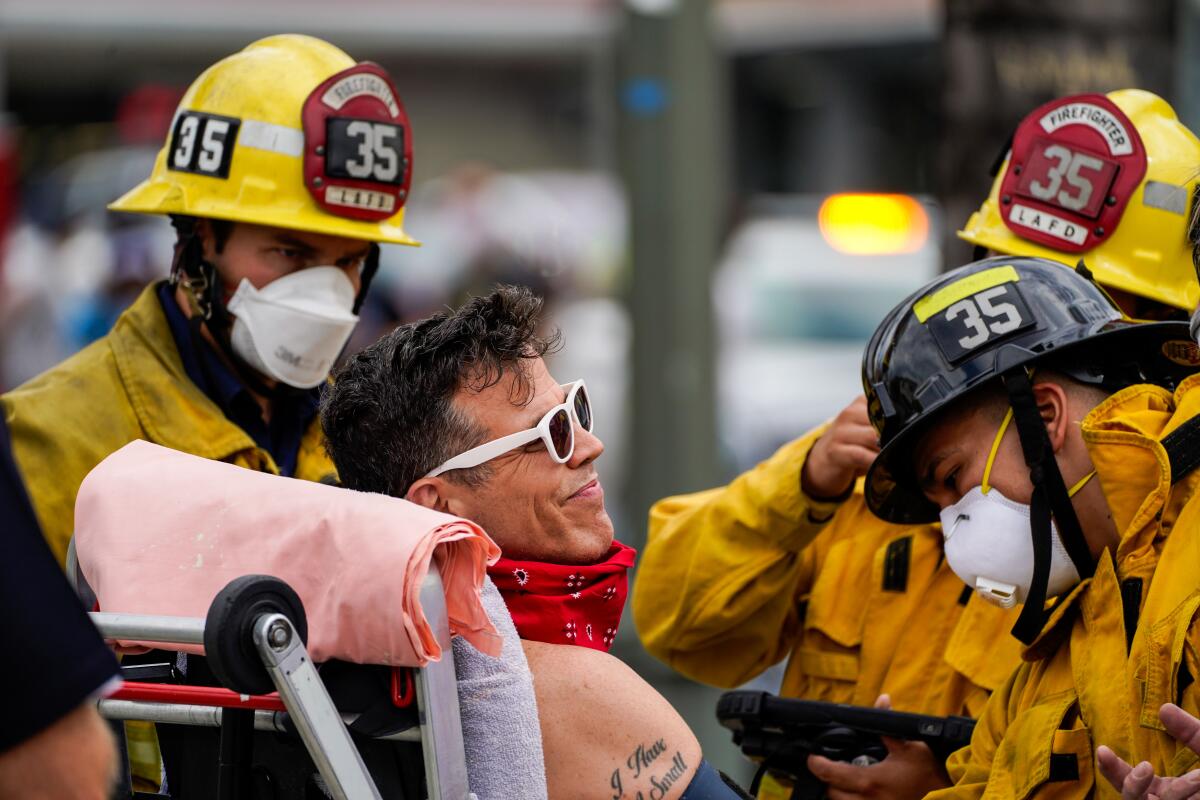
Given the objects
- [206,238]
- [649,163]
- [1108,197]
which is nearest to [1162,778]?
[1108,197]

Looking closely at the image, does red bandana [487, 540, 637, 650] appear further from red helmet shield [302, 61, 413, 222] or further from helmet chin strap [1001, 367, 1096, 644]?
red helmet shield [302, 61, 413, 222]

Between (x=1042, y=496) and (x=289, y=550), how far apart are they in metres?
1.26

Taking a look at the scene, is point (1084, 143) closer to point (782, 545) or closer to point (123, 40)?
point (782, 545)

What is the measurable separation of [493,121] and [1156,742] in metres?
21.2

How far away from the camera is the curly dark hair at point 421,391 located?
3041mm

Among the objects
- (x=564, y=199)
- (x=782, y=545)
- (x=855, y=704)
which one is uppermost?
(x=782, y=545)

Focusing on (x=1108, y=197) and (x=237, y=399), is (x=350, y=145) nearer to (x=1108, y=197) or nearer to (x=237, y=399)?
(x=237, y=399)

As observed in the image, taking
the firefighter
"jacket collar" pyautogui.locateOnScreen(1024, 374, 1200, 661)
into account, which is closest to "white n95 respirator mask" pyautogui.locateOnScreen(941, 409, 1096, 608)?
the firefighter

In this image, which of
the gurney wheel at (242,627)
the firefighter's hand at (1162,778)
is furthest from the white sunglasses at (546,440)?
the firefighter's hand at (1162,778)

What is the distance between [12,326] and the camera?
13.4m

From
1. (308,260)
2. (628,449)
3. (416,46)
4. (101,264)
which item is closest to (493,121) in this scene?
(416,46)

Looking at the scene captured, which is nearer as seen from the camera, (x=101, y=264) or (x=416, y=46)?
(x=101, y=264)

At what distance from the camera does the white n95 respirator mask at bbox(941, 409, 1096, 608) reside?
10.1 feet

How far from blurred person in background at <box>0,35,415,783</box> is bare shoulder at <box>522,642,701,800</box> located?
1.39 m
